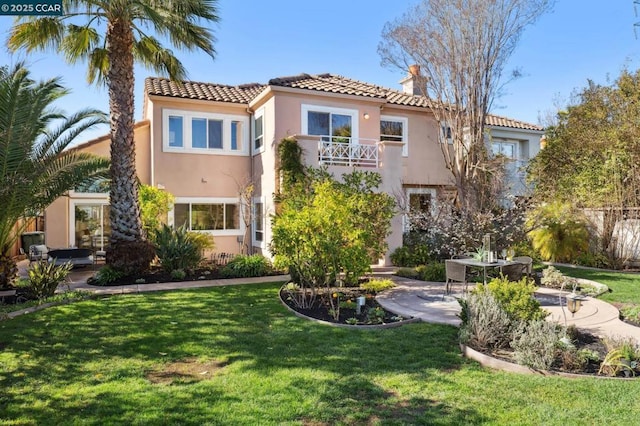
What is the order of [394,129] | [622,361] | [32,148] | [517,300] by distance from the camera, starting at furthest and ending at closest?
[394,129] → [32,148] → [517,300] → [622,361]

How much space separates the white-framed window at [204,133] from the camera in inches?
750

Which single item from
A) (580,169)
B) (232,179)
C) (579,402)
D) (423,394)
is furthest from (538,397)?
(580,169)

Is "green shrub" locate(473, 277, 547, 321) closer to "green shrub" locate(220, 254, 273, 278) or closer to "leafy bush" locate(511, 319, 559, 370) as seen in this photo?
"leafy bush" locate(511, 319, 559, 370)

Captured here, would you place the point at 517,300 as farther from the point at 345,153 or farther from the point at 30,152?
the point at 30,152

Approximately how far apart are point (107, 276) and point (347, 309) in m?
8.55

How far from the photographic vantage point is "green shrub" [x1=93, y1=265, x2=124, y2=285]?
1368 centimetres

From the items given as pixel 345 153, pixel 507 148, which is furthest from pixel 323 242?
pixel 507 148

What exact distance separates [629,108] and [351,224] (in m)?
17.4

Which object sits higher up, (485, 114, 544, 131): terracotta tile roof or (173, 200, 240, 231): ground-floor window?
(485, 114, 544, 131): terracotta tile roof

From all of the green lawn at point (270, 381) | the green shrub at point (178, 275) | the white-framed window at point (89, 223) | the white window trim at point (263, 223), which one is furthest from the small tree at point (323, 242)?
the white-framed window at point (89, 223)

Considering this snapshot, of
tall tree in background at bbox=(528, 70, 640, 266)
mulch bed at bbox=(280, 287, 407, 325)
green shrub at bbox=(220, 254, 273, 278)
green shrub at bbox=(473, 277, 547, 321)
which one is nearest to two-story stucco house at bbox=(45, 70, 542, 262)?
green shrub at bbox=(220, 254, 273, 278)

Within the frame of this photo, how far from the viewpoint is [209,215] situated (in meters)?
19.9

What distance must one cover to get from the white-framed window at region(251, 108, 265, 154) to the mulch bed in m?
9.15

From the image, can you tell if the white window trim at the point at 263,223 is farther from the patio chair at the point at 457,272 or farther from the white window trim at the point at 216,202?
the patio chair at the point at 457,272
